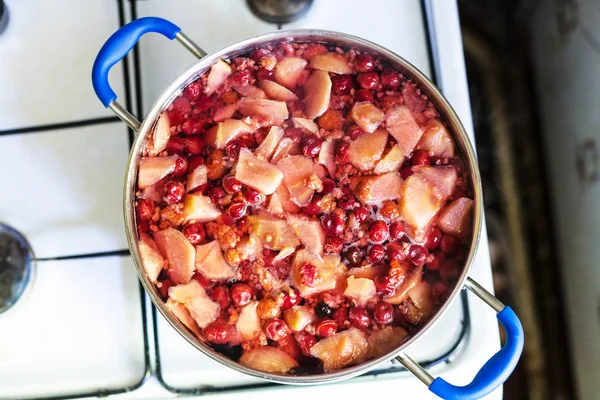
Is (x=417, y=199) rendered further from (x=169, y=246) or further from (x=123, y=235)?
(x=123, y=235)

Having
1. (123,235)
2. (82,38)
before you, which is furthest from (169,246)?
(82,38)

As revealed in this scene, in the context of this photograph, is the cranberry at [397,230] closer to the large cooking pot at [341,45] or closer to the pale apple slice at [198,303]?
the large cooking pot at [341,45]

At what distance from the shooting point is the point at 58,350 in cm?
88

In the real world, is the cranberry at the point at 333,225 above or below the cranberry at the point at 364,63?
below

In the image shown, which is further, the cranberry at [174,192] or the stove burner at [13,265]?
the stove burner at [13,265]

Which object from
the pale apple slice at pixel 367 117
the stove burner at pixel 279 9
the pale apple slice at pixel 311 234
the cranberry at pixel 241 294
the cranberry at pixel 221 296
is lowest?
the cranberry at pixel 221 296

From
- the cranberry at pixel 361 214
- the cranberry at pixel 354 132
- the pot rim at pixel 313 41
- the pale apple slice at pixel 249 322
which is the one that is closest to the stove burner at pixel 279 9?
the pot rim at pixel 313 41

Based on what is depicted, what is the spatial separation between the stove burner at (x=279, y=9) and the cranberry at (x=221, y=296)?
0.43 meters

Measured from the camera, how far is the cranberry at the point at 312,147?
0.78 m

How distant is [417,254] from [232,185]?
0.84 feet

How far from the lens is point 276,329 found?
0.75 meters

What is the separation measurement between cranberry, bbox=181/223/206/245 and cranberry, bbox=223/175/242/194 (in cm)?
6

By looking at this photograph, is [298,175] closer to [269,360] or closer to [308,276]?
[308,276]

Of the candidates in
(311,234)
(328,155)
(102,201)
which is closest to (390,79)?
(328,155)
